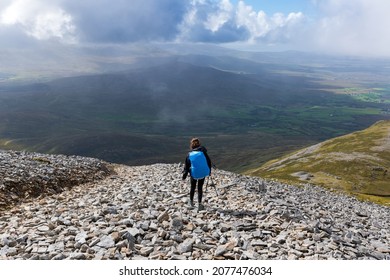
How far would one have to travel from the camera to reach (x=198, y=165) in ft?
66.8

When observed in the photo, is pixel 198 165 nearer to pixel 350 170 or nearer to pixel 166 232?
pixel 166 232

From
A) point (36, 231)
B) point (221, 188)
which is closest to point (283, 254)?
point (36, 231)

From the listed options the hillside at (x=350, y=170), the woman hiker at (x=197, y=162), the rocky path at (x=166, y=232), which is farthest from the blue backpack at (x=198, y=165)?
the hillside at (x=350, y=170)

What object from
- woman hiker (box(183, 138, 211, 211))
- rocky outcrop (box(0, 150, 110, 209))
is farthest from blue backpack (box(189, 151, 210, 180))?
rocky outcrop (box(0, 150, 110, 209))

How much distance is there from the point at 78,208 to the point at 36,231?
227 inches

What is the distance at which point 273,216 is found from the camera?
19.7 metres

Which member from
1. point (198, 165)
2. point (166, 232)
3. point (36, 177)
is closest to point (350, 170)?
point (36, 177)

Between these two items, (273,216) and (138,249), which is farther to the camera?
(273,216)

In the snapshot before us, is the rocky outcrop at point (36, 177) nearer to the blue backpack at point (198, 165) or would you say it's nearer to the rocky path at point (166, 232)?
the rocky path at point (166, 232)

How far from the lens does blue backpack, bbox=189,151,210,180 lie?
20297 mm

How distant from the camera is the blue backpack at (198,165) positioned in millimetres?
20297

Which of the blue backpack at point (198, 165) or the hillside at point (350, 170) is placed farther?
the hillside at point (350, 170)
